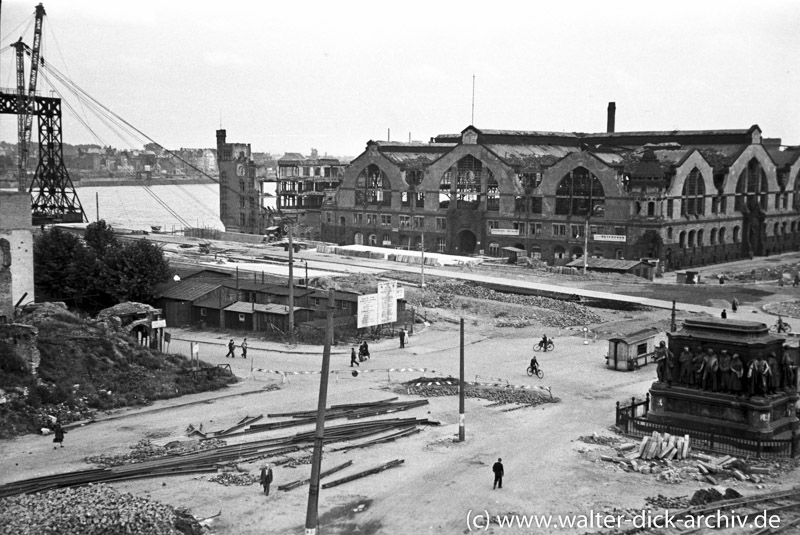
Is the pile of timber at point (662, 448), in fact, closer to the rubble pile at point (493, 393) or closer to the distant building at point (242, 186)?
the rubble pile at point (493, 393)

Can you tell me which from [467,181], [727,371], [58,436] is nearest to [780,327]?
[727,371]

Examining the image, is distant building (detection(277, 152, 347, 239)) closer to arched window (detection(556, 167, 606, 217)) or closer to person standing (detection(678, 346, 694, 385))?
arched window (detection(556, 167, 606, 217))

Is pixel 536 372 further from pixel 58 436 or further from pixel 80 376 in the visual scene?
pixel 58 436

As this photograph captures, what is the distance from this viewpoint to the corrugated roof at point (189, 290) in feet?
172

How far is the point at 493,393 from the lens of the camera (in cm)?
3522

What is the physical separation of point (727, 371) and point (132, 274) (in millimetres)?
35087

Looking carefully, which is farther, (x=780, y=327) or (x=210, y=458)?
(x=780, y=327)

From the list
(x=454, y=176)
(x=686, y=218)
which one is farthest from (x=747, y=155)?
(x=454, y=176)

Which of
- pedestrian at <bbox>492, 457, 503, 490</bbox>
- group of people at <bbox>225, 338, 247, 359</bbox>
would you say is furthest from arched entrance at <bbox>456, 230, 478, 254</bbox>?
pedestrian at <bbox>492, 457, 503, 490</bbox>

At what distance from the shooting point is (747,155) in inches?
3661

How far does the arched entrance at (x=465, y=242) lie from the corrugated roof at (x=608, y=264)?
16.5 meters

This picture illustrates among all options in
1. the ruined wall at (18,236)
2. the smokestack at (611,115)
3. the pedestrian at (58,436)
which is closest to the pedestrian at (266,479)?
the pedestrian at (58,436)

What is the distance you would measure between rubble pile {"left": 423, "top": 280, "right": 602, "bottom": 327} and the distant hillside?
2297 centimetres

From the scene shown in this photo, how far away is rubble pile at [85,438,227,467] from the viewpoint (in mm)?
25859
